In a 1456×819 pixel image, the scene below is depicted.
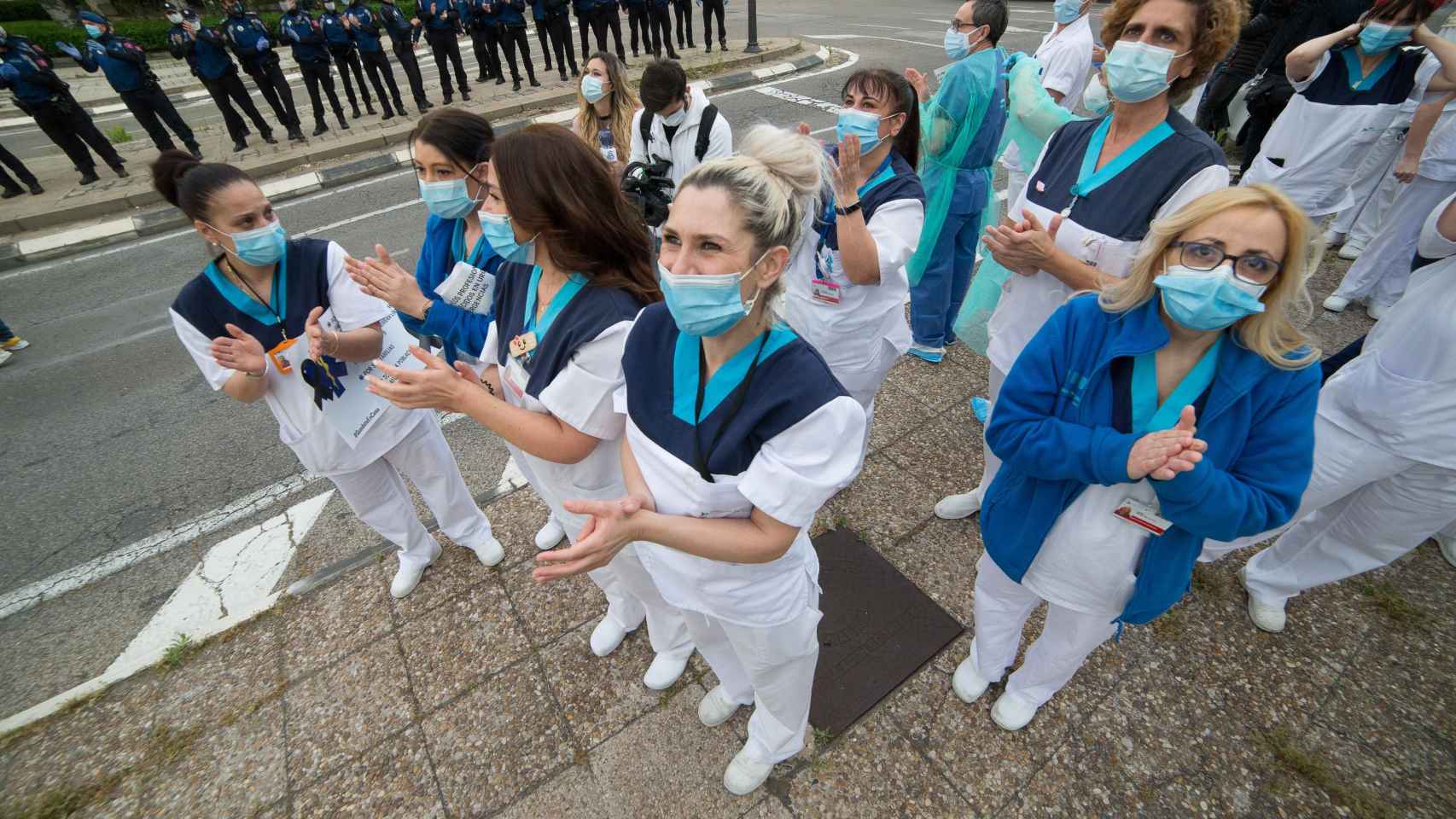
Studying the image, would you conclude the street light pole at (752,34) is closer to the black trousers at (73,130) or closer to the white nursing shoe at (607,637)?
the black trousers at (73,130)

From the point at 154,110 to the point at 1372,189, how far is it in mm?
15450

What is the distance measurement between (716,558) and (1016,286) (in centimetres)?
191

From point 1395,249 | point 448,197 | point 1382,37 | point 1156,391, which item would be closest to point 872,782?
point 1156,391

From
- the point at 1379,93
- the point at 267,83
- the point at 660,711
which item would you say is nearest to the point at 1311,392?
the point at 660,711

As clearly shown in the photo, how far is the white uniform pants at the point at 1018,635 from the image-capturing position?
2084mm

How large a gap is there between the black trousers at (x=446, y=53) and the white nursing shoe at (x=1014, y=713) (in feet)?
42.5

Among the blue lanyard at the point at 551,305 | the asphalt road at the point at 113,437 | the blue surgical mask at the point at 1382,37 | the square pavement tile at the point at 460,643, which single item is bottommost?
the asphalt road at the point at 113,437

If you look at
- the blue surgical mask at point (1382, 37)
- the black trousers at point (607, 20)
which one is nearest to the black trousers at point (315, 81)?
the black trousers at point (607, 20)

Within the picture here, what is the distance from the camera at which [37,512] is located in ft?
13.2

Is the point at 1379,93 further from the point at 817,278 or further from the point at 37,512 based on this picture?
A: the point at 37,512

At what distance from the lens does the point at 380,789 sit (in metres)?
2.42

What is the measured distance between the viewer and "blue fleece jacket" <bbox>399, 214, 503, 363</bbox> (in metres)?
2.45

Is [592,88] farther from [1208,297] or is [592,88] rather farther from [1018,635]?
[1018,635]

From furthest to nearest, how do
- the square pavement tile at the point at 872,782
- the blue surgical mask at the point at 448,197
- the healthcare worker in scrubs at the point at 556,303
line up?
the blue surgical mask at the point at 448,197, the square pavement tile at the point at 872,782, the healthcare worker in scrubs at the point at 556,303
